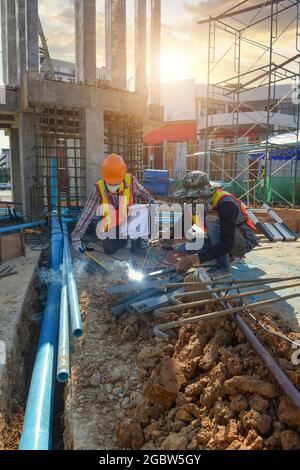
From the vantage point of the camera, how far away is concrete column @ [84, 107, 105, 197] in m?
8.33

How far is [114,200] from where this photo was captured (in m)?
5.98

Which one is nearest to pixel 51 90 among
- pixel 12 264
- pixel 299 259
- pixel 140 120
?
pixel 140 120

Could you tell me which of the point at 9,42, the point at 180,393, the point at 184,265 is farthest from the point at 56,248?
the point at 9,42

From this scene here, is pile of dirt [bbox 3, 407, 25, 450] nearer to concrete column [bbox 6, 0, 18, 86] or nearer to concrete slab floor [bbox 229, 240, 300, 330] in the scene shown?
concrete slab floor [bbox 229, 240, 300, 330]

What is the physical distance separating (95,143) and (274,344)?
6.59 metres

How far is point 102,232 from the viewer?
6.49m

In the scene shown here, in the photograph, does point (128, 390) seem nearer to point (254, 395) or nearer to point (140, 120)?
point (254, 395)

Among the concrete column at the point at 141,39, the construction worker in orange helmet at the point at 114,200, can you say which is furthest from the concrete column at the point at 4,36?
the construction worker in orange helmet at the point at 114,200

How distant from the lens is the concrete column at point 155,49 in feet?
34.3

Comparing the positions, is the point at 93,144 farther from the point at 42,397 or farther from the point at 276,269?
the point at 42,397

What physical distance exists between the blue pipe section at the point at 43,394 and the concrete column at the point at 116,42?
797cm

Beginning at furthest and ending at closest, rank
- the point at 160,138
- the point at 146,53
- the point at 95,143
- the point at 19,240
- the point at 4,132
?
the point at 160,138
the point at 4,132
the point at 146,53
the point at 95,143
the point at 19,240

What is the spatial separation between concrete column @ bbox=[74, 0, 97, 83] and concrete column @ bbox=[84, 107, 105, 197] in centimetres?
197

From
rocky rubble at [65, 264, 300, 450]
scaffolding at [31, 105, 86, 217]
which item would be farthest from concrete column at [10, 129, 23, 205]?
rocky rubble at [65, 264, 300, 450]
